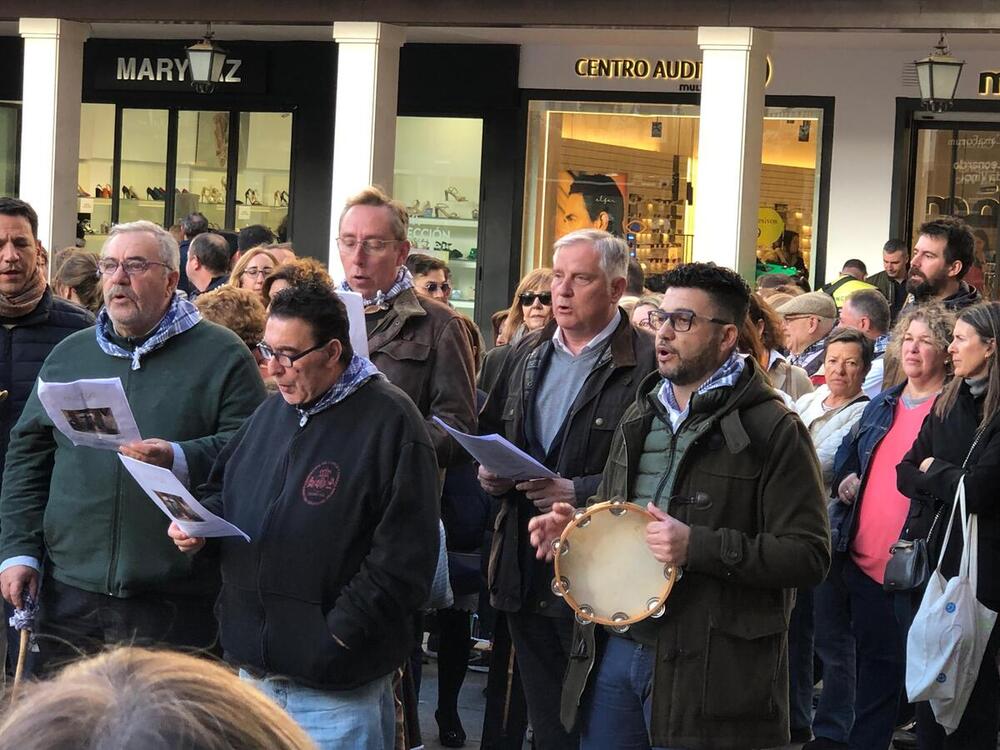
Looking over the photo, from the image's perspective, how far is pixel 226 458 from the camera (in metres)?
4.40

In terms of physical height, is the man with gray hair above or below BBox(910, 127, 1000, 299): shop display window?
below

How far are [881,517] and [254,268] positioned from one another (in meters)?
3.42

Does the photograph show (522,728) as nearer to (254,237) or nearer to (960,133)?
(254,237)

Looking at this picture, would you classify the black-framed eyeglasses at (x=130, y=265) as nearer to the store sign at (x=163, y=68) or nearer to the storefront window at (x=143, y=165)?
the store sign at (x=163, y=68)

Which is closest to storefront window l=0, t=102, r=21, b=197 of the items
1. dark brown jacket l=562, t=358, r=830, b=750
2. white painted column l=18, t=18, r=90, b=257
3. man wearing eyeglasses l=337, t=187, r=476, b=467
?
white painted column l=18, t=18, r=90, b=257

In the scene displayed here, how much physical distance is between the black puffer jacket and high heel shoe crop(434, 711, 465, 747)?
2.28 meters

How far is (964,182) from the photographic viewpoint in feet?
50.9

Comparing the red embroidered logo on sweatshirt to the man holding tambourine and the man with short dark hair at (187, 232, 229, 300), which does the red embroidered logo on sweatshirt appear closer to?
the man holding tambourine

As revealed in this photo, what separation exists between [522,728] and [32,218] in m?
2.70

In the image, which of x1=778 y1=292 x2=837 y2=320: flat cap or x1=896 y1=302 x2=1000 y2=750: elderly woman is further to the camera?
x1=778 y1=292 x2=837 y2=320: flat cap

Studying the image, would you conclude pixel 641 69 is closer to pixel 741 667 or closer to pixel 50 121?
pixel 50 121

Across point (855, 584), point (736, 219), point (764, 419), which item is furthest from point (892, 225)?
point (764, 419)

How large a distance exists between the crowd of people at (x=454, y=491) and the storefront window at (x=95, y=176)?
42.1 ft

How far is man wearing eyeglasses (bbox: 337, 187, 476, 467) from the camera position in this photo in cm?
522
